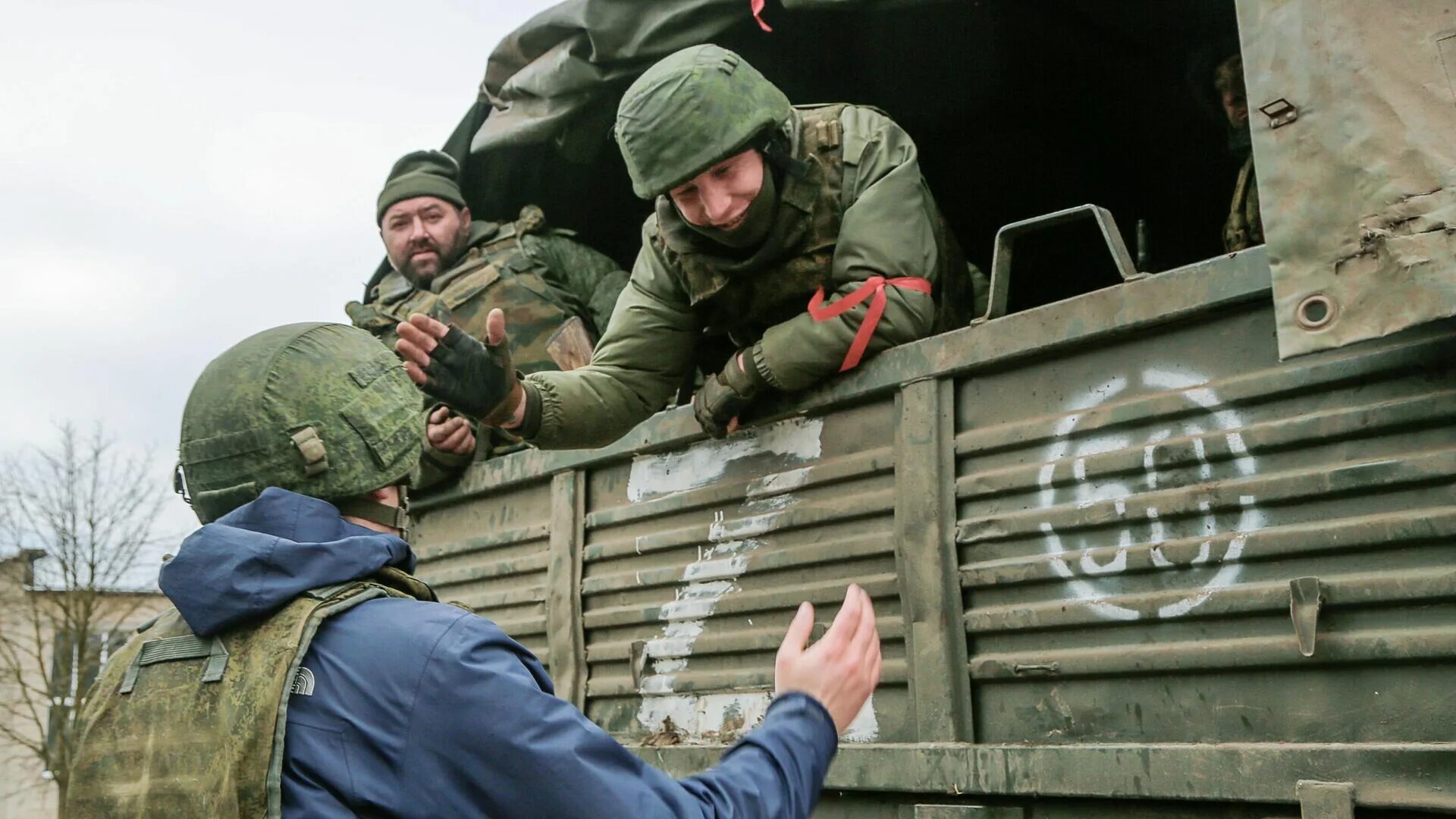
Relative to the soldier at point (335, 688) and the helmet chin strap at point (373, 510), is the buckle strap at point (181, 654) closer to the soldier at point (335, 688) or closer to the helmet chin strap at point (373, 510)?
the soldier at point (335, 688)

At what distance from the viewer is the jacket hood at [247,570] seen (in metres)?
1.72

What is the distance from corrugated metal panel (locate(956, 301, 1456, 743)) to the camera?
224 cm

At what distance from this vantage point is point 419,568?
4641 mm

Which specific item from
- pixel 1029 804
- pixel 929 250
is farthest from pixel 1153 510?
pixel 929 250

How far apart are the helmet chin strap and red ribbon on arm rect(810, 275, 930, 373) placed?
53.0 inches

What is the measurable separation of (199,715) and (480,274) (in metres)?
3.53

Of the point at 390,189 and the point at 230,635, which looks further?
the point at 390,189

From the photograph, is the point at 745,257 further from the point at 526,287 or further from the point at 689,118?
the point at 526,287

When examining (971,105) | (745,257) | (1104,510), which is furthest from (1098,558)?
(971,105)

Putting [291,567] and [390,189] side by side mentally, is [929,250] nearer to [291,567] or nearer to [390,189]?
[291,567]

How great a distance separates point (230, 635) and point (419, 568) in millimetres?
2937

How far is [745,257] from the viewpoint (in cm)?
354

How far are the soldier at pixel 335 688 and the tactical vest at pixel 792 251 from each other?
1.65 meters

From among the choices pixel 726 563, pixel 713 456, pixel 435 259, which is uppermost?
pixel 435 259
